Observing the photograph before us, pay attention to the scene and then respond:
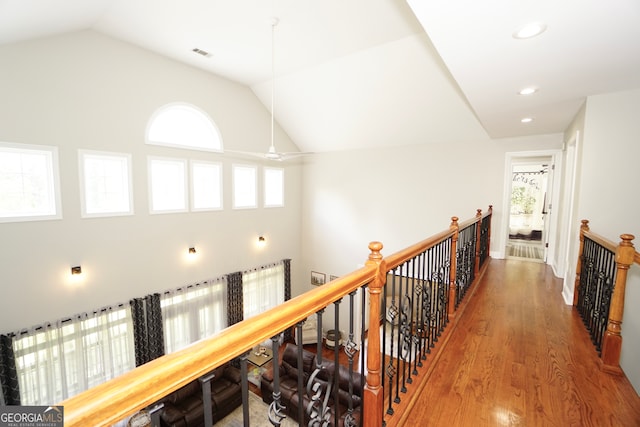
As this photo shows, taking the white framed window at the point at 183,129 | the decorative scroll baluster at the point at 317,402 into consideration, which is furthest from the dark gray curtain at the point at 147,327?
the decorative scroll baluster at the point at 317,402

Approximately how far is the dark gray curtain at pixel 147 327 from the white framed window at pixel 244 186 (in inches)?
109

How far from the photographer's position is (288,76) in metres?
6.25

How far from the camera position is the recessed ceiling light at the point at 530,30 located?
2064 mm

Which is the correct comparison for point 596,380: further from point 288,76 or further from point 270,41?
point 288,76

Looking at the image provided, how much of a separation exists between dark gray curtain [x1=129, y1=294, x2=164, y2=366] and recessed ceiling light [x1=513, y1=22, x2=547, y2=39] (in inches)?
259

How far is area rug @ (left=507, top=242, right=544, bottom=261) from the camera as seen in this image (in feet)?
21.7

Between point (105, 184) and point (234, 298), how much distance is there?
12.3 ft

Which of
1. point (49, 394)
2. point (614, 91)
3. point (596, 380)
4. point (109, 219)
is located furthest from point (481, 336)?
point (49, 394)

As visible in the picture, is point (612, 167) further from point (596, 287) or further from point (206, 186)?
point (206, 186)

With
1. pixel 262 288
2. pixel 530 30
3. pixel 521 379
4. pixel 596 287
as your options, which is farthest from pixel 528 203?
pixel 521 379

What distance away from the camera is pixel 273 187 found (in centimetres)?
844

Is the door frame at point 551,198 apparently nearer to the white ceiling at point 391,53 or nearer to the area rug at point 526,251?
the white ceiling at point 391,53

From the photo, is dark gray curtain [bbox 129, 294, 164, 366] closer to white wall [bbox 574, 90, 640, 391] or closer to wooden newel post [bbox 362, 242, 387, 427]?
wooden newel post [bbox 362, 242, 387, 427]

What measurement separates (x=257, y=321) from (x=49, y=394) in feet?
20.4
